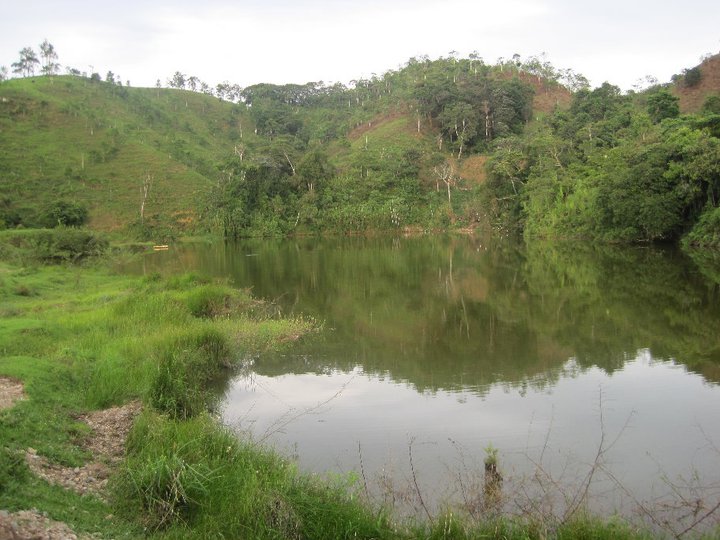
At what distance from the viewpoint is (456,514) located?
5855 mm

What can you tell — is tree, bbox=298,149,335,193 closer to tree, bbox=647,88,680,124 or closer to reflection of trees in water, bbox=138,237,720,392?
reflection of trees in water, bbox=138,237,720,392

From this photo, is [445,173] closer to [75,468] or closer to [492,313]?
[492,313]

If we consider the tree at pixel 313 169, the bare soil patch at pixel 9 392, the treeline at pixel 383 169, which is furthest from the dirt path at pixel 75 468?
the tree at pixel 313 169

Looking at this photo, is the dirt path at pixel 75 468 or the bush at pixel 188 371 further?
the bush at pixel 188 371

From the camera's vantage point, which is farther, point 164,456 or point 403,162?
→ point 403,162

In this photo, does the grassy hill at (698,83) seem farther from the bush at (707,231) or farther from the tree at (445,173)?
the bush at (707,231)

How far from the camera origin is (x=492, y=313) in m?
18.9

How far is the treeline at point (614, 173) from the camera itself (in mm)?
35562

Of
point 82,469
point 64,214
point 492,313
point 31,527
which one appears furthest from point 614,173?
point 64,214

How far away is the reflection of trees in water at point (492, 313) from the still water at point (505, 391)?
0.08 meters

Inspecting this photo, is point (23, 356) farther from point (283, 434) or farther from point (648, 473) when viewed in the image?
point (648, 473)

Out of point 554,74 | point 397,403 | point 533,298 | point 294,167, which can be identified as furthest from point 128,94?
point 397,403

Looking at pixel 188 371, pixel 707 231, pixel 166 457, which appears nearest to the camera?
pixel 166 457

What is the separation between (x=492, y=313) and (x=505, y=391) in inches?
314
